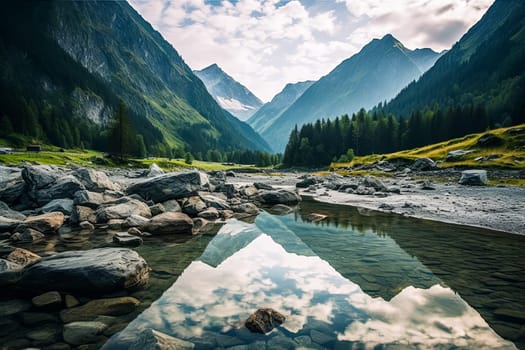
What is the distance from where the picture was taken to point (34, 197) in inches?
796

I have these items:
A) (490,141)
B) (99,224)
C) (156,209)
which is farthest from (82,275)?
(490,141)

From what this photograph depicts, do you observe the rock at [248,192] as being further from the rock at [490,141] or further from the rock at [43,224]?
the rock at [490,141]

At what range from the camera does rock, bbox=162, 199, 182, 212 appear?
67.9ft

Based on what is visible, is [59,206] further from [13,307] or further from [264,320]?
[264,320]

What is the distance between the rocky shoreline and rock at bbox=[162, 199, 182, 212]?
11cm

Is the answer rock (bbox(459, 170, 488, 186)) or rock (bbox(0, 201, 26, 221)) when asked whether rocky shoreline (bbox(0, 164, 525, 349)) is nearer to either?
rock (bbox(0, 201, 26, 221))

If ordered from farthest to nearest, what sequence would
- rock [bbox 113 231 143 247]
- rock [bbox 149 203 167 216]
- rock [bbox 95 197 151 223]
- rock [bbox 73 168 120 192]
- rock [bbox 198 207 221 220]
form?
rock [bbox 73 168 120 192] → rock [bbox 198 207 221 220] → rock [bbox 149 203 167 216] → rock [bbox 95 197 151 223] → rock [bbox 113 231 143 247]

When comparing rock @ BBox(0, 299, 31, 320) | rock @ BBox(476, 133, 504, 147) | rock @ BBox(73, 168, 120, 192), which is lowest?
rock @ BBox(0, 299, 31, 320)

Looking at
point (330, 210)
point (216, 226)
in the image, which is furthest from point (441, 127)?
point (216, 226)

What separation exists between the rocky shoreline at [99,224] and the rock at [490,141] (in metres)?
33.5

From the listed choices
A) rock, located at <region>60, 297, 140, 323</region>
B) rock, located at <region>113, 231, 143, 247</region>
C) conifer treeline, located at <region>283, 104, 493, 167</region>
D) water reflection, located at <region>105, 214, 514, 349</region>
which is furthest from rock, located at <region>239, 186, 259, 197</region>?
conifer treeline, located at <region>283, 104, 493, 167</region>

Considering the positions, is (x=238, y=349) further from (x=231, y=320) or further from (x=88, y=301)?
(x=88, y=301)

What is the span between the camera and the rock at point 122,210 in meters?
17.4

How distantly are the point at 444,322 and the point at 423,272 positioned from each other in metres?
3.39
